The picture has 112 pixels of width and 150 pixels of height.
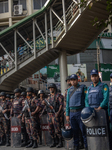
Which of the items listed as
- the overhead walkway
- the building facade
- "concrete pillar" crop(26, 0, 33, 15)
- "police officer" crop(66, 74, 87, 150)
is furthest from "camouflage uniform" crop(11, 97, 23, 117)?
"concrete pillar" crop(26, 0, 33, 15)

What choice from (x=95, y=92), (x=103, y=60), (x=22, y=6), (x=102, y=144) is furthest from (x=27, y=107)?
(x=22, y=6)

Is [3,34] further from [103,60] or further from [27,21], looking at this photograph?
[103,60]

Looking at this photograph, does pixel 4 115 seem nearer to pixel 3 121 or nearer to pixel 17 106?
pixel 3 121

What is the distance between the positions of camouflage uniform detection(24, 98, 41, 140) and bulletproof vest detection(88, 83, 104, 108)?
254 centimetres

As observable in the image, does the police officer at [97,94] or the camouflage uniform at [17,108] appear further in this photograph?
the camouflage uniform at [17,108]

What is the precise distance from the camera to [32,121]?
634cm

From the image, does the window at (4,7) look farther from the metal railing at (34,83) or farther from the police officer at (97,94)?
the police officer at (97,94)

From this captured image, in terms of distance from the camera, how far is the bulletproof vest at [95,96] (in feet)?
14.0

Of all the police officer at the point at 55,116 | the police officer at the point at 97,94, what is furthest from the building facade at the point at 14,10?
the police officer at the point at 97,94

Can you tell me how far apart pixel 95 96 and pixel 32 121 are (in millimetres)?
2870

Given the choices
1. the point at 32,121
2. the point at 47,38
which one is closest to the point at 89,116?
the point at 32,121

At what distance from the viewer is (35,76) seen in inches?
695

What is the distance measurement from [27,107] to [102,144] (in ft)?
11.4

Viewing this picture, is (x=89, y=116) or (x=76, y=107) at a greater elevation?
(x=76, y=107)
